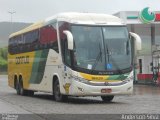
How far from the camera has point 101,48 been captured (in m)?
20.1

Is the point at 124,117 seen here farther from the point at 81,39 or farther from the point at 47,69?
the point at 47,69

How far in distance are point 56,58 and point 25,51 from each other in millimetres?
5733

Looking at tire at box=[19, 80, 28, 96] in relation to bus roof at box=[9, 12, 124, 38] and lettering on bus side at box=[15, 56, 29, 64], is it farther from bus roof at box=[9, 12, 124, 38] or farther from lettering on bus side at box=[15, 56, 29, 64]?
bus roof at box=[9, 12, 124, 38]

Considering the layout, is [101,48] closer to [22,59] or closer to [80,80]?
[80,80]

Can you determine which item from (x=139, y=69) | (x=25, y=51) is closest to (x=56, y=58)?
(x=25, y=51)

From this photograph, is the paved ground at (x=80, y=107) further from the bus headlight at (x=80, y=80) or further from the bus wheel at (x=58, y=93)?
the bus headlight at (x=80, y=80)

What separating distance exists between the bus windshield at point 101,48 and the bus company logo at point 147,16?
814 inches

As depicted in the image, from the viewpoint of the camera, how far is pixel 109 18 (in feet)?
69.2

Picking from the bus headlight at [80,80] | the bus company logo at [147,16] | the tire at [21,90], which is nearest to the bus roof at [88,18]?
the bus headlight at [80,80]

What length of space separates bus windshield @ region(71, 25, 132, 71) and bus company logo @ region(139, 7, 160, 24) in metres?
20.7

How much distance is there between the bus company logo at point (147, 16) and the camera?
41.0 meters

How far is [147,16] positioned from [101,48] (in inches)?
847

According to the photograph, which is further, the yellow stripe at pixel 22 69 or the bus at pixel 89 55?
the yellow stripe at pixel 22 69

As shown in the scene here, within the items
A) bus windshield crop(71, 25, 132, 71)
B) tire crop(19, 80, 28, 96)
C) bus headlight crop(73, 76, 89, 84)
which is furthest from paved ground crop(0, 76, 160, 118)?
tire crop(19, 80, 28, 96)
